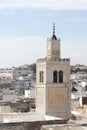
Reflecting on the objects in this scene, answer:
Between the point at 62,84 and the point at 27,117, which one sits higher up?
the point at 62,84

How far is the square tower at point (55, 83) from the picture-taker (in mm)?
22328

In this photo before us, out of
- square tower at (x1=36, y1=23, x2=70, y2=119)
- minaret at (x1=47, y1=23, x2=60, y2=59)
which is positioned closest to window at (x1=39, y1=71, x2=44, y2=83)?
square tower at (x1=36, y1=23, x2=70, y2=119)

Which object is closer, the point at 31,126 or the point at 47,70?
the point at 31,126

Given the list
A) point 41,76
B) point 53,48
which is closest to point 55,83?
point 41,76

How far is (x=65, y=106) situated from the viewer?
2255 centimetres

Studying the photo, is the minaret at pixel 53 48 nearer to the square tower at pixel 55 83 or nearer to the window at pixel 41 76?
the square tower at pixel 55 83

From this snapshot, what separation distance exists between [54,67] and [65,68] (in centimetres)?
53

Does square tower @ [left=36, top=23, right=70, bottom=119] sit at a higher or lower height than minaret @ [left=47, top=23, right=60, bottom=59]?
lower

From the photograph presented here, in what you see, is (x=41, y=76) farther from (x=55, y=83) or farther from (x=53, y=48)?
(x=53, y=48)

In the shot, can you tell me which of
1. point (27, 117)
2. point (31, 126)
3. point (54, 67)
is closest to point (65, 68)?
point (54, 67)

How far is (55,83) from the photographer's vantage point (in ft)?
73.4

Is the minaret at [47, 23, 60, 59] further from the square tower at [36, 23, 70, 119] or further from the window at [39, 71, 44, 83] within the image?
the window at [39, 71, 44, 83]

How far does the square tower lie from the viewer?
879 inches

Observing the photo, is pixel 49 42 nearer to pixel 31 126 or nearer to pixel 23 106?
pixel 31 126
